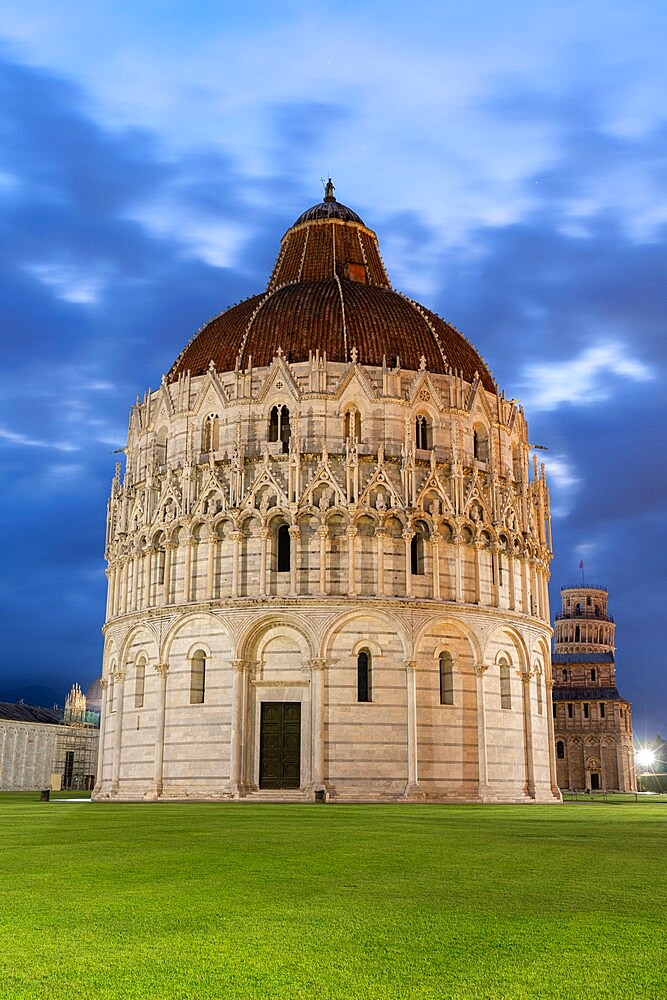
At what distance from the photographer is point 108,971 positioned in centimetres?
725

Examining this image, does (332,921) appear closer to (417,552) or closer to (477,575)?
(417,552)

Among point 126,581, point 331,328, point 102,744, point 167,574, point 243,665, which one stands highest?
point 331,328

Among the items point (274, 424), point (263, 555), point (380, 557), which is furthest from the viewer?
point (274, 424)

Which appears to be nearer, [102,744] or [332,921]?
[332,921]

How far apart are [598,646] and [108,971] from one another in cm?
13869

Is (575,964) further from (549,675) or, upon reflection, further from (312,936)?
(549,675)

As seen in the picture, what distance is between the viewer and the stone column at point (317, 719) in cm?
4294

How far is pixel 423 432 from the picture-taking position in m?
49.4

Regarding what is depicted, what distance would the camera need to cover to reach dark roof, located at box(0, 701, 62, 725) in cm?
9219

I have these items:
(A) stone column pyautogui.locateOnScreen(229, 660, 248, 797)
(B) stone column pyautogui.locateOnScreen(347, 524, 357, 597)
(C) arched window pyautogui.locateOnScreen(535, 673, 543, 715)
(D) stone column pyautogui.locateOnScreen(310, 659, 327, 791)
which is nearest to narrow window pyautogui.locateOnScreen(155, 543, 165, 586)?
(A) stone column pyautogui.locateOnScreen(229, 660, 248, 797)

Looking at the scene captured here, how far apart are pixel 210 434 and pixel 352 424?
7.23 metres

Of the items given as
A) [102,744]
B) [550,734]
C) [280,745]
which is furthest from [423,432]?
[102,744]

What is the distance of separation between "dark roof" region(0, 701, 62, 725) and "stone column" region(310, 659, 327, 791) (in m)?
51.7

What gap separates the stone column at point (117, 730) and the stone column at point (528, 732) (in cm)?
1949
